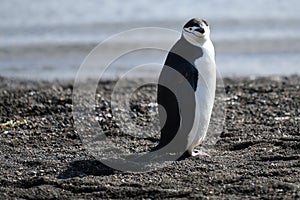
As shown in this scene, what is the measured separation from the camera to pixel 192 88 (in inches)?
263

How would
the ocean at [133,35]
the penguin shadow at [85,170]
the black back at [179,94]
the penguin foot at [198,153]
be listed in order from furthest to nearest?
the ocean at [133,35], the penguin foot at [198,153], the black back at [179,94], the penguin shadow at [85,170]

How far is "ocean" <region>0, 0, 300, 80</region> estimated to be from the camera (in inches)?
516

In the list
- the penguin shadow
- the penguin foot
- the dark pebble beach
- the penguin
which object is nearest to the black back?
the penguin

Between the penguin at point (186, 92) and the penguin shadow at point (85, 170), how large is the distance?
64 cm

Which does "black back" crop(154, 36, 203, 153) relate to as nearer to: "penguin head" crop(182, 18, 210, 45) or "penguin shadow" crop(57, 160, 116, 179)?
"penguin head" crop(182, 18, 210, 45)

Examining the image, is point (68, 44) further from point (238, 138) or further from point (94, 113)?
point (238, 138)

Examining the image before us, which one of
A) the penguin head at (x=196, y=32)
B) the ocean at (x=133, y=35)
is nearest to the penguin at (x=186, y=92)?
the penguin head at (x=196, y=32)

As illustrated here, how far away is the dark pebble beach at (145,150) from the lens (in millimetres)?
5727

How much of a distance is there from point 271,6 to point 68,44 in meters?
7.29

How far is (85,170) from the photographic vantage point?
20.8 ft

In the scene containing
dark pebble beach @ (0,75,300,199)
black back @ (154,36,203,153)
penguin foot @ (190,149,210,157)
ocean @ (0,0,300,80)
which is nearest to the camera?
dark pebble beach @ (0,75,300,199)

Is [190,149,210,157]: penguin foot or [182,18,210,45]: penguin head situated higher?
[182,18,210,45]: penguin head

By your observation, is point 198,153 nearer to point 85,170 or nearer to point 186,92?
point 186,92

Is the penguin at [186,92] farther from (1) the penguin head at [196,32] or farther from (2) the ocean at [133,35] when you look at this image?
(2) the ocean at [133,35]
